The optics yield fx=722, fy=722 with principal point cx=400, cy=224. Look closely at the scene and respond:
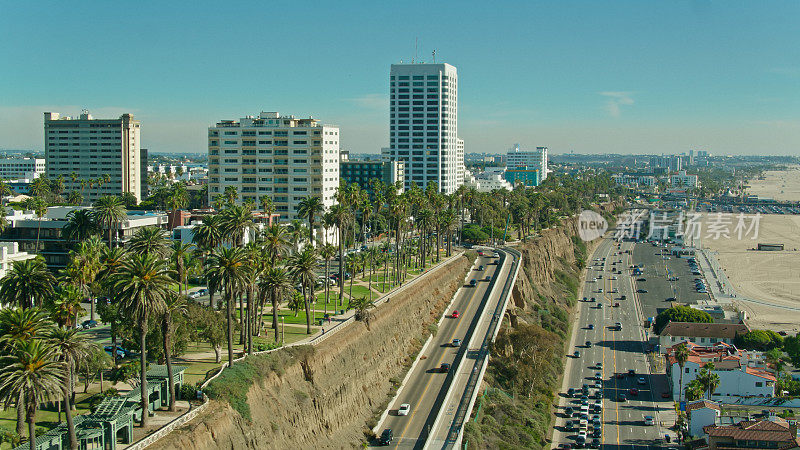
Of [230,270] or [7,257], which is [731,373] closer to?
[230,270]

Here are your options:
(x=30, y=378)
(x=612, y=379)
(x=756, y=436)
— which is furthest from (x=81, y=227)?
(x=756, y=436)

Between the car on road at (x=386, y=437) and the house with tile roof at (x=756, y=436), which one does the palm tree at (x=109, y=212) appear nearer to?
the car on road at (x=386, y=437)

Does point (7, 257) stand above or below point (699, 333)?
above

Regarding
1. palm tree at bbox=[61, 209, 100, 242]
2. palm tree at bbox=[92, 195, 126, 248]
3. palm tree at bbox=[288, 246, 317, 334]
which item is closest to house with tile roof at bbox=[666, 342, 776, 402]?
palm tree at bbox=[288, 246, 317, 334]

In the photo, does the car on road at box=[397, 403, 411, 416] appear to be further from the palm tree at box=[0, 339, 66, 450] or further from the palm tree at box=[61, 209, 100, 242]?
the palm tree at box=[61, 209, 100, 242]

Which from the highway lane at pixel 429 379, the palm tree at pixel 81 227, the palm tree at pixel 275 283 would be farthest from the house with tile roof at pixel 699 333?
the palm tree at pixel 81 227

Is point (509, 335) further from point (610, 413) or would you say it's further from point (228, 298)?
point (228, 298)
